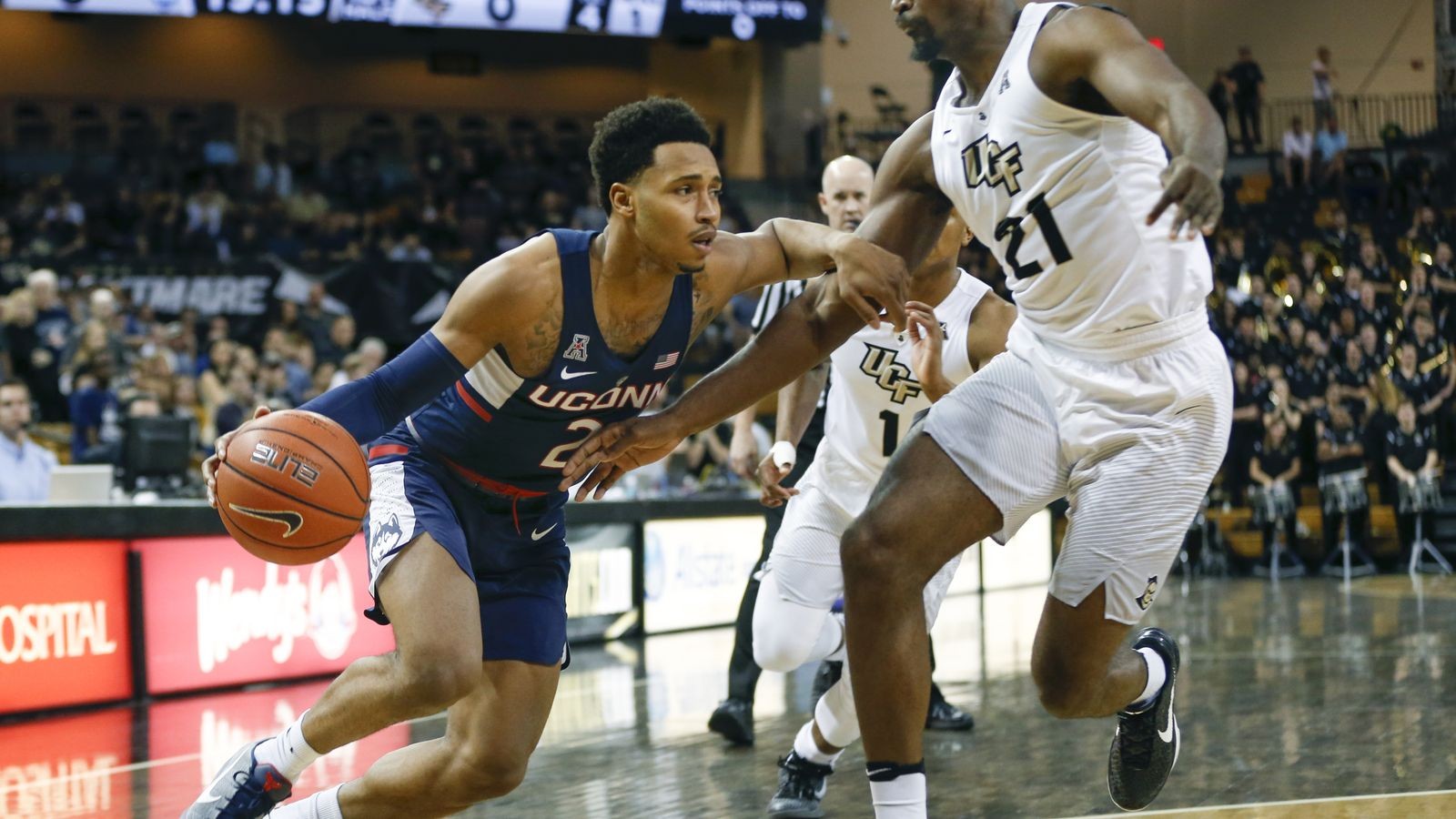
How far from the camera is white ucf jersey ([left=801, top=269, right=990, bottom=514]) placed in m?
5.29

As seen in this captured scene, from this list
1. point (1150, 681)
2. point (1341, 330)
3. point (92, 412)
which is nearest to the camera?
point (1150, 681)

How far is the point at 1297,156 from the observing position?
20.3m

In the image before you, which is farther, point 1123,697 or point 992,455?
point 1123,697

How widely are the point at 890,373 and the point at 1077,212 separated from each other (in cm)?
199

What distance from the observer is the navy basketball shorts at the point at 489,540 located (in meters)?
3.68

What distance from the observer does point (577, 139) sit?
2148cm

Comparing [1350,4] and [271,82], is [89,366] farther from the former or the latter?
[1350,4]

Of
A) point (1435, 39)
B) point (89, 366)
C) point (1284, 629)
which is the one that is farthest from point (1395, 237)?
point (89, 366)

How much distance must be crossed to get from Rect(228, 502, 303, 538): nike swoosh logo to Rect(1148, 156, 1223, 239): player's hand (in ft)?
6.53

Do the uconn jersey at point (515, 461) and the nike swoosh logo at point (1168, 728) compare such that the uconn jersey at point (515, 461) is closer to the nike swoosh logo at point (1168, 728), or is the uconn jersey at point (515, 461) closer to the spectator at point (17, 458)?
the nike swoosh logo at point (1168, 728)

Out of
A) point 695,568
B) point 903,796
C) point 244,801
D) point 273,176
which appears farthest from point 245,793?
point 273,176

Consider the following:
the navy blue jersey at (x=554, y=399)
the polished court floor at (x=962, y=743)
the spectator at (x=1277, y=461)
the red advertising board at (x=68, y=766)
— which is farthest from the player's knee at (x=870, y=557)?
the spectator at (x=1277, y=461)

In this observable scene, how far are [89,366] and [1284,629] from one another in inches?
327

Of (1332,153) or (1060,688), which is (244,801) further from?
(1332,153)
